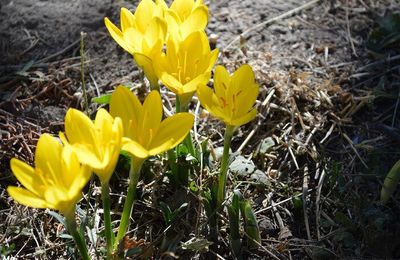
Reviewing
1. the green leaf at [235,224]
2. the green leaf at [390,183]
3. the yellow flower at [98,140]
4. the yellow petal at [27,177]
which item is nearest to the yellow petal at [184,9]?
the yellow flower at [98,140]

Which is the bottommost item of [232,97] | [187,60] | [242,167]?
[242,167]

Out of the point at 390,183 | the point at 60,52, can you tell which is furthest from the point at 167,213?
the point at 60,52

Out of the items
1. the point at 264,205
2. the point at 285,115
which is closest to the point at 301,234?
the point at 264,205

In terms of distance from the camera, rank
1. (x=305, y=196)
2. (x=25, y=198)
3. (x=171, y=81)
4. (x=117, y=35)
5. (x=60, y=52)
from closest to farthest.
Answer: (x=25, y=198) < (x=171, y=81) < (x=117, y=35) < (x=305, y=196) < (x=60, y=52)

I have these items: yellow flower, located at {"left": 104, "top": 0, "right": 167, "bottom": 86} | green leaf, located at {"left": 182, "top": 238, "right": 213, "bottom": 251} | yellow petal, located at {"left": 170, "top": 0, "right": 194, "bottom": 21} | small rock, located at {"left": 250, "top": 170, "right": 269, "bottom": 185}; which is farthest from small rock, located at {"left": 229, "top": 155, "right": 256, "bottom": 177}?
yellow petal, located at {"left": 170, "top": 0, "right": 194, "bottom": 21}

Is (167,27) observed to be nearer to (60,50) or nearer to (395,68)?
(60,50)

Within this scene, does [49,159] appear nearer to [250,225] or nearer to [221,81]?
[221,81]
